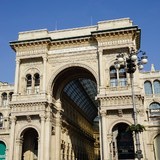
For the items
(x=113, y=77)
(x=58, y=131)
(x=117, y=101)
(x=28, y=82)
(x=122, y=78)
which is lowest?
(x=58, y=131)

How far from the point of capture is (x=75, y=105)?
47531 millimetres

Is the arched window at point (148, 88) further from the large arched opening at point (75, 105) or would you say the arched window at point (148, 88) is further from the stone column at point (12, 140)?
the stone column at point (12, 140)

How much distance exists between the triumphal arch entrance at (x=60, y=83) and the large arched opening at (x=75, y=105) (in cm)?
23

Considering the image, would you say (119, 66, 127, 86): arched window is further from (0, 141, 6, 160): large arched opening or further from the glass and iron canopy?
(0, 141, 6, 160): large arched opening

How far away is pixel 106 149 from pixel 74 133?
17.3 metres

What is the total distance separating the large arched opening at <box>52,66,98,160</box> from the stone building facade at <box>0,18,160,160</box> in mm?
210

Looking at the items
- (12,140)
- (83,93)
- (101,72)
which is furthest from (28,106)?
(83,93)

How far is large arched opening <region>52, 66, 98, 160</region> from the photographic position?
3575cm

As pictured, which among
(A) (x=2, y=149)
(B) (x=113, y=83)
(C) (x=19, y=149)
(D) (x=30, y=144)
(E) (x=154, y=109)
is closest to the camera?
(C) (x=19, y=149)

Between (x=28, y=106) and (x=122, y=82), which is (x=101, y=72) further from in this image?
(x=28, y=106)

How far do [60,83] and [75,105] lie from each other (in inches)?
482

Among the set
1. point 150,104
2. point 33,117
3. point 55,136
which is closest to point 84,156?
point 150,104

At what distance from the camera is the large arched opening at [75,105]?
35750mm

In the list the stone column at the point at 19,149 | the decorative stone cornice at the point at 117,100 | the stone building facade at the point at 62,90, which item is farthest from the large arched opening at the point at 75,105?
the stone column at the point at 19,149
